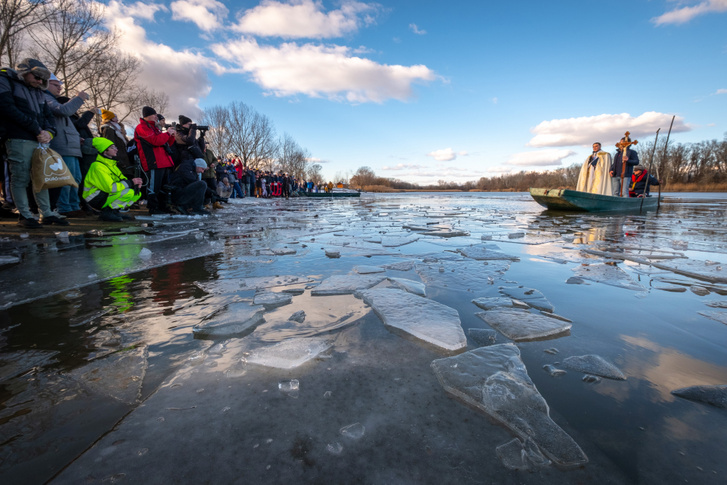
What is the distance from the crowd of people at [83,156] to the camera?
12.7 feet

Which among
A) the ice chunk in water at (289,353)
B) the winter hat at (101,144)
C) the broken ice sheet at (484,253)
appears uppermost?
the winter hat at (101,144)

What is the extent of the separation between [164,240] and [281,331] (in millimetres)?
3008

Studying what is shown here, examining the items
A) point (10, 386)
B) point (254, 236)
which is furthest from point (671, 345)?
point (254, 236)

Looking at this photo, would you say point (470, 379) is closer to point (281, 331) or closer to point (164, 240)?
point (281, 331)

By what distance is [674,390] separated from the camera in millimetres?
997

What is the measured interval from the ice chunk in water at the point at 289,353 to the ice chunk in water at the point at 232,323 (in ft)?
0.70

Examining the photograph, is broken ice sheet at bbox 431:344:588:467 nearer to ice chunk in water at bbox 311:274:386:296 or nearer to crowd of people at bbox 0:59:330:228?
ice chunk in water at bbox 311:274:386:296

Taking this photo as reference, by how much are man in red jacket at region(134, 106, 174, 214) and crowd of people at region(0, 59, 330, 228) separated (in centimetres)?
2

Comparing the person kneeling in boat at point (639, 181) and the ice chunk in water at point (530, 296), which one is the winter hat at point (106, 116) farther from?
the person kneeling in boat at point (639, 181)

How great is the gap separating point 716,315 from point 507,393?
1.53 m

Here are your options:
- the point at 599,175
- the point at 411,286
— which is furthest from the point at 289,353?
the point at 599,175

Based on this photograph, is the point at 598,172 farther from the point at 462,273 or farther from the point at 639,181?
the point at 462,273

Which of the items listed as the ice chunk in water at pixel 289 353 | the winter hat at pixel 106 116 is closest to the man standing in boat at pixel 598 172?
the ice chunk in water at pixel 289 353

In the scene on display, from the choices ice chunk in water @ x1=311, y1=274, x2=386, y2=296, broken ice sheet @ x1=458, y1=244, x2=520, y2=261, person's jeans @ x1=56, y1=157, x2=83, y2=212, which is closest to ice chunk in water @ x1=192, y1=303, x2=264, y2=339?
ice chunk in water @ x1=311, y1=274, x2=386, y2=296
